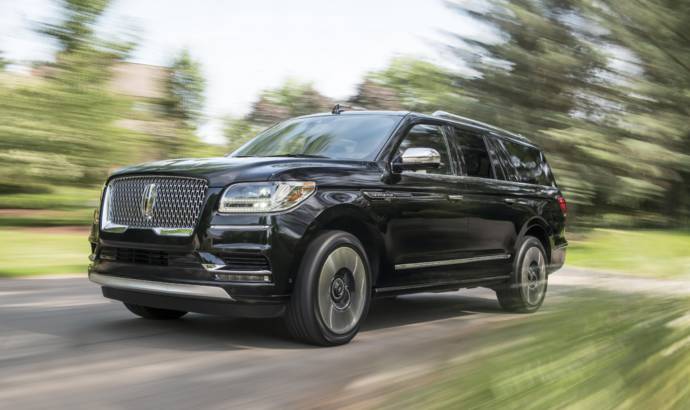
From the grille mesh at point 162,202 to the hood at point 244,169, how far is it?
0.07 meters

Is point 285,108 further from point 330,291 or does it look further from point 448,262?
point 330,291

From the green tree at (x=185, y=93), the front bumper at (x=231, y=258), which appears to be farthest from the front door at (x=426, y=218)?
the green tree at (x=185, y=93)

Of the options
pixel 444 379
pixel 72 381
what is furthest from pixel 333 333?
pixel 444 379

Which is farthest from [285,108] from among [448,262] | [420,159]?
[420,159]

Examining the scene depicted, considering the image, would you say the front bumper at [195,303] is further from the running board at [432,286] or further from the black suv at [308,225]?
the running board at [432,286]

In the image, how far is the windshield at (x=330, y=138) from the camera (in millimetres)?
6629

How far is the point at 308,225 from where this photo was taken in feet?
18.3

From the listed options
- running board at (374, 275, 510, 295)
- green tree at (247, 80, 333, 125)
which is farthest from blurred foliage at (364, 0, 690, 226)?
green tree at (247, 80, 333, 125)

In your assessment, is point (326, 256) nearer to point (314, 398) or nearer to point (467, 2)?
point (314, 398)

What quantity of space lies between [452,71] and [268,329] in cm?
472

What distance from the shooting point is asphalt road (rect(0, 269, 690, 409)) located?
4246mm

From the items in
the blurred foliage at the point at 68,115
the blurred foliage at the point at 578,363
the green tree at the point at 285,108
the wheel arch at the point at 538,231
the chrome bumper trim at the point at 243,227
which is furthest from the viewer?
the green tree at the point at 285,108

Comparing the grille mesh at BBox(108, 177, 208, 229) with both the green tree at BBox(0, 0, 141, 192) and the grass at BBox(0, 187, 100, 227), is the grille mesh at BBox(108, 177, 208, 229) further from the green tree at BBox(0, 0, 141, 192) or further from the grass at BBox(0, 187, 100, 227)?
the grass at BBox(0, 187, 100, 227)

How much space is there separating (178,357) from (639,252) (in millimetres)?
4245
